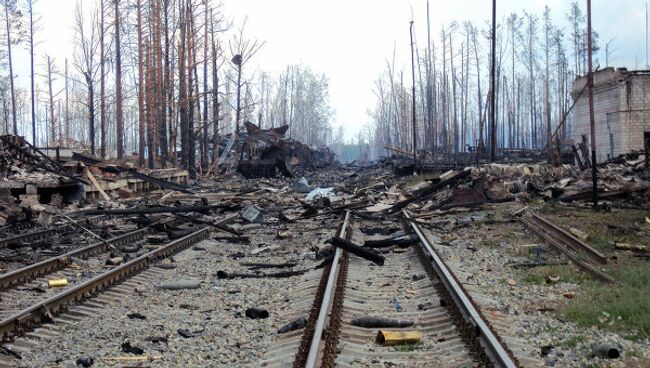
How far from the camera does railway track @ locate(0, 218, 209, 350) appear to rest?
6.28 metres

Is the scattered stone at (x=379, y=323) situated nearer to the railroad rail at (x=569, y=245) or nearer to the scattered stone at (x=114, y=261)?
the railroad rail at (x=569, y=245)

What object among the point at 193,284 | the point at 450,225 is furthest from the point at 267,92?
the point at 193,284

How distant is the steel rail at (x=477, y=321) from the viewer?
4.79 metres

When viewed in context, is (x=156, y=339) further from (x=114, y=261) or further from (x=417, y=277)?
(x=114, y=261)

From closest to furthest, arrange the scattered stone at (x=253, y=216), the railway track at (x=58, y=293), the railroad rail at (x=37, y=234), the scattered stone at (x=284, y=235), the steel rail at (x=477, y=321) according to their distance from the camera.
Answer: the steel rail at (x=477, y=321) → the railway track at (x=58, y=293) → the railroad rail at (x=37, y=234) → the scattered stone at (x=284, y=235) → the scattered stone at (x=253, y=216)

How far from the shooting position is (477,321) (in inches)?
229

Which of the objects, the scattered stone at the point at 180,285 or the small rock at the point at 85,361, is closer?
the small rock at the point at 85,361

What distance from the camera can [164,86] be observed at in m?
40.0

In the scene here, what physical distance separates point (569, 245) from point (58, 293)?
8.27 meters

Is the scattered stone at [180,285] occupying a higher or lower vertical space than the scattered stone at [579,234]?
lower

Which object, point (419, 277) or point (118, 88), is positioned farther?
point (118, 88)

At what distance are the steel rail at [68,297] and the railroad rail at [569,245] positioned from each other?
632 centimetres

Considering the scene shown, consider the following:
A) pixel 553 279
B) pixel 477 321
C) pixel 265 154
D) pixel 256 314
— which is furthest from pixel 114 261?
pixel 265 154

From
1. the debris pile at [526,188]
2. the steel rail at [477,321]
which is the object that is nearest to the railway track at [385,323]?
the steel rail at [477,321]
